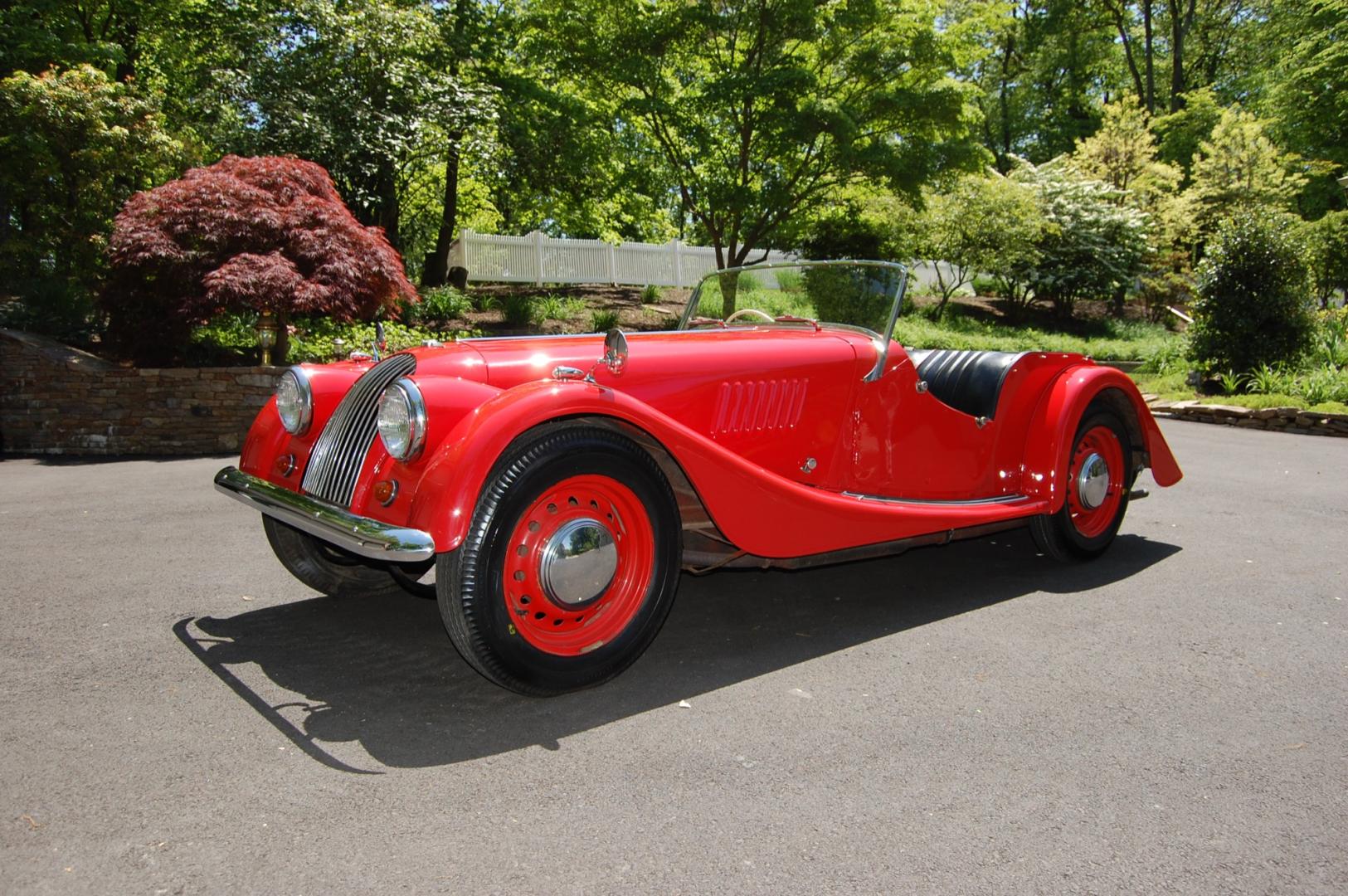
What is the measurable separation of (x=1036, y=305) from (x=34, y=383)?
22454 mm

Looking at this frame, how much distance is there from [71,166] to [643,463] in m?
12.1

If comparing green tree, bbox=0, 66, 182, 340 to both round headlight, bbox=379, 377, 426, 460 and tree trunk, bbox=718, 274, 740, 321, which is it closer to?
tree trunk, bbox=718, 274, 740, 321

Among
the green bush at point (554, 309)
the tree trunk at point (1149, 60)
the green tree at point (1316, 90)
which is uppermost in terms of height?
the tree trunk at point (1149, 60)

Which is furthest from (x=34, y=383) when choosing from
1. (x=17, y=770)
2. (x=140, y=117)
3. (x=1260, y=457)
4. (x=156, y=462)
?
(x=1260, y=457)

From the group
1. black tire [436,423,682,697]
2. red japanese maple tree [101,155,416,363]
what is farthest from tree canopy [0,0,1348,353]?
black tire [436,423,682,697]

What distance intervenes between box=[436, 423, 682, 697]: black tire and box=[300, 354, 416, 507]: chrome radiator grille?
0.70m

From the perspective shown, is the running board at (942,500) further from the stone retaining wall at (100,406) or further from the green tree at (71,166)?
the green tree at (71,166)

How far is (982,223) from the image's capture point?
20078 mm

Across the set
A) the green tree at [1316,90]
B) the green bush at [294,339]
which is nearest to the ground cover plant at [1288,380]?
the green bush at [294,339]

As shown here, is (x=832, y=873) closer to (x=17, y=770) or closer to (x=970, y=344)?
(x=17, y=770)

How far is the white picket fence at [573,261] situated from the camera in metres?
21.0

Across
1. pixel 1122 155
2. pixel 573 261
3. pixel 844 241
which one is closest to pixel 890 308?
pixel 573 261

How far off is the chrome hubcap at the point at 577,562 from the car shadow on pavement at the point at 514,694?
37cm

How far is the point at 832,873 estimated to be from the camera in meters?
2.16
